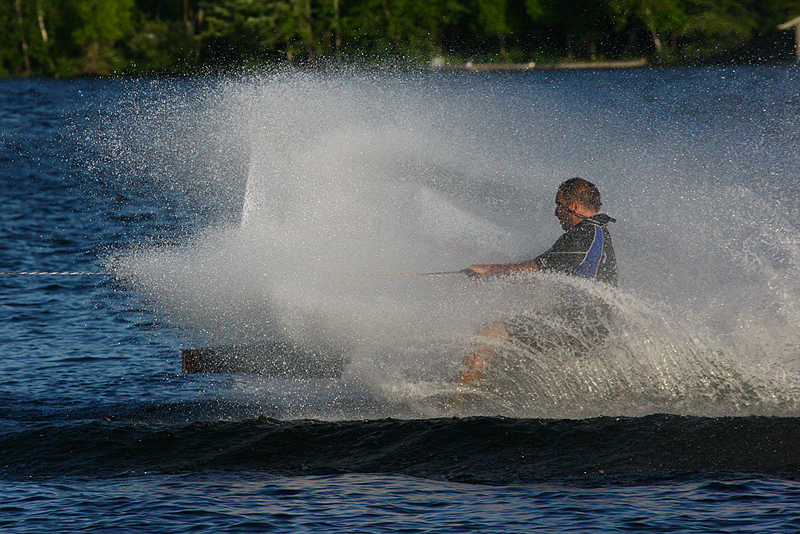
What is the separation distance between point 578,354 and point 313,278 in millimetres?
2967

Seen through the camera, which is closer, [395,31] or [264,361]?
[264,361]

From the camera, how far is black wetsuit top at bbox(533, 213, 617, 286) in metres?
7.46

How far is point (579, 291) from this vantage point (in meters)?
7.52

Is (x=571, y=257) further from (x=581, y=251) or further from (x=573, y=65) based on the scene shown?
(x=573, y=65)

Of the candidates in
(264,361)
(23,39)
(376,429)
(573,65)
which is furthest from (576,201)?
(23,39)

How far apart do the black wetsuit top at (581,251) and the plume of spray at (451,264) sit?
0.54 feet

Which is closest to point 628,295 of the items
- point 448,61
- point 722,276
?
point 722,276

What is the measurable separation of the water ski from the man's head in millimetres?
2461

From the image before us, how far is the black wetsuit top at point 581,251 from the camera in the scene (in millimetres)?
7457

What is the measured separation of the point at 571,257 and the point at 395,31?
56.4 m

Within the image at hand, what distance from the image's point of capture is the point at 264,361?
29.3ft

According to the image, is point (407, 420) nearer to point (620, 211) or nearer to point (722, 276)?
point (722, 276)

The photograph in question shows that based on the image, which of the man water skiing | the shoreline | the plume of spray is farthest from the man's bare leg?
the shoreline

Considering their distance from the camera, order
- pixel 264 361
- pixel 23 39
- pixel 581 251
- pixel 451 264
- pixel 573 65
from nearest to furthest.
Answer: pixel 581 251 → pixel 264 361 → pixel 451 264 → pixel 573 65 → pixel 23 39
